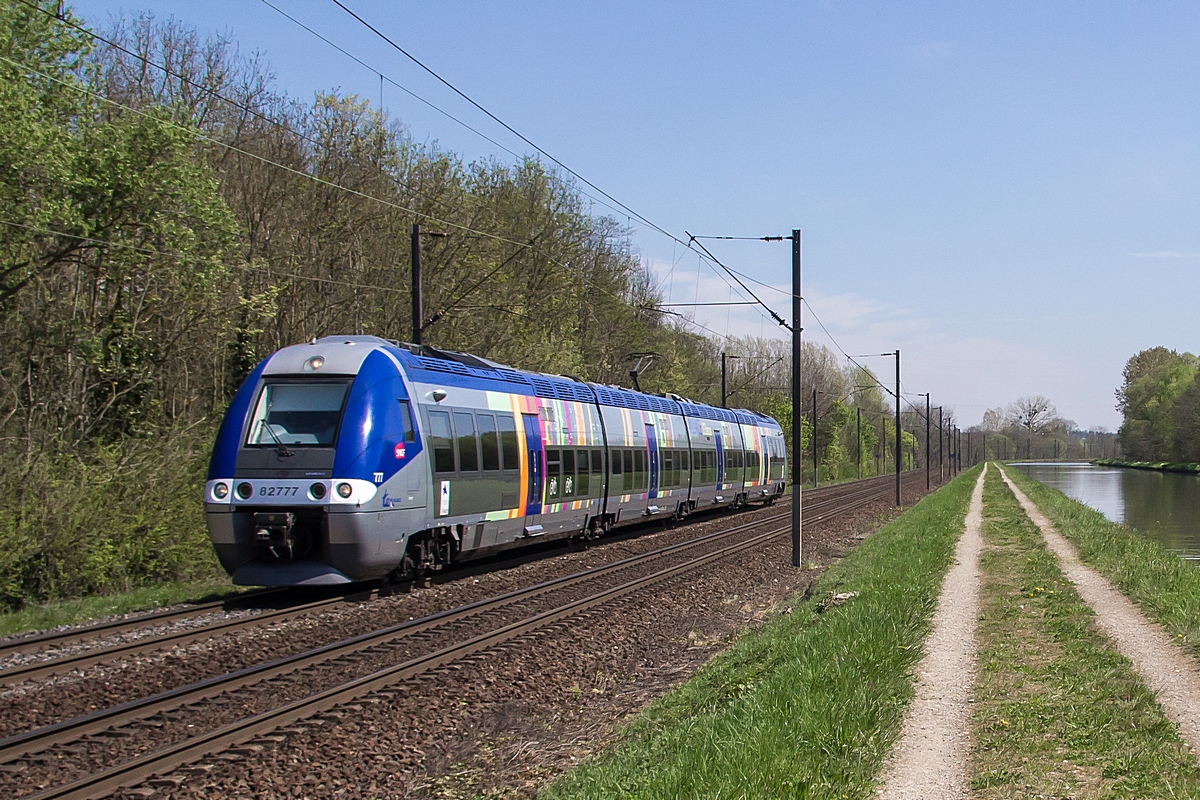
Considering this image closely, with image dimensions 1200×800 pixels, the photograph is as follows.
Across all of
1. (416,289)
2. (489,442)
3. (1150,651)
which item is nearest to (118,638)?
(489,442)

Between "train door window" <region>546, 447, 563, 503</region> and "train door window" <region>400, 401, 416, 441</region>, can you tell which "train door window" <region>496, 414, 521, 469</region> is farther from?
"train door window" <region>400, 401, 416, 441</region>

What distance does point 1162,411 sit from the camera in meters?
117

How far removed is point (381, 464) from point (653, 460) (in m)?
13.6

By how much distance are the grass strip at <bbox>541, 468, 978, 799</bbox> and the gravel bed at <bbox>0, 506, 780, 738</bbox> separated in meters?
4.18

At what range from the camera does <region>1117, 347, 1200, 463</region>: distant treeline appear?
102m

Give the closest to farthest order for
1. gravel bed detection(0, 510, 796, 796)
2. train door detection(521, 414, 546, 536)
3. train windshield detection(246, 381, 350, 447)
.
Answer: gravel bed detection(0, 510, 796, 796) → train windshield detection(246, 381, 350, 447) → train door detection(521, 414, 546, 536)

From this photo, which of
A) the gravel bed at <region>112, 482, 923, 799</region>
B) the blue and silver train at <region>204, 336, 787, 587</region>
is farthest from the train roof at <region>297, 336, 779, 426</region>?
the gravel bed at <region>112, 482, 923, 799</region>

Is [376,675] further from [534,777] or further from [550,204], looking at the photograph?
[550,204]

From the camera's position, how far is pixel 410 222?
32.0 m

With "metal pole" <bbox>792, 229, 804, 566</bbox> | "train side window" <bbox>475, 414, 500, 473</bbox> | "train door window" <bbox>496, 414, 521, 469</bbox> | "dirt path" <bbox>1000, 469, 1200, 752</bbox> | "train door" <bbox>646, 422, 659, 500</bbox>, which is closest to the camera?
"dirt path" <bbox>1000, 469, 1200, 752</bbox>

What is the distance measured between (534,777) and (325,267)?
2341cm

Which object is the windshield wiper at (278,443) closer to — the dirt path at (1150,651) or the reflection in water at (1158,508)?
the dirt path at (1150,651)

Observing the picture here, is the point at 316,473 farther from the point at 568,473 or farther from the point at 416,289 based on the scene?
the point at 416,289

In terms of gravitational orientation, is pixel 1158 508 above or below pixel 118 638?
below
